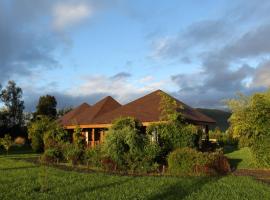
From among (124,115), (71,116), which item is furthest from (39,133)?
(124,115)

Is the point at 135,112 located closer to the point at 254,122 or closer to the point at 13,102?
the point at 254,122

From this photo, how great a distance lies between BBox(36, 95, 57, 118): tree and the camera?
74356 mm

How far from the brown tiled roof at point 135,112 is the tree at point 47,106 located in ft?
121

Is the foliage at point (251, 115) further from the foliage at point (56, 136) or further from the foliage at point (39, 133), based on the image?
the foliage at point (39, 133)

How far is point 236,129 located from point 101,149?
6.95m

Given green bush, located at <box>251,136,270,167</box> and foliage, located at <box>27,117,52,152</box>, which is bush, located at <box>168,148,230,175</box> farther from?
foliage, located at <box>27,117,52,152</box>

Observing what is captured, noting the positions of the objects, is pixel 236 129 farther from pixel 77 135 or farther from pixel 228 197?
pixel 77 135

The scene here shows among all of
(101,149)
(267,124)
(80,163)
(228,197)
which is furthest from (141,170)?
(228,197)

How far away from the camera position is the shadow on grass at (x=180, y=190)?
37.8 ft

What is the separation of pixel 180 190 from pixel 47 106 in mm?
65560

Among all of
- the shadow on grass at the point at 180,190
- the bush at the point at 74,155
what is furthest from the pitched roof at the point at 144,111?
the shadow on grass at the point at 180,190

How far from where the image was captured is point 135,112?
31312 millimetres

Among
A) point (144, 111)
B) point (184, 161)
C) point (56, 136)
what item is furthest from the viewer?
point (56, 136)

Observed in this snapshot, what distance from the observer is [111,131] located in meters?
21.5
